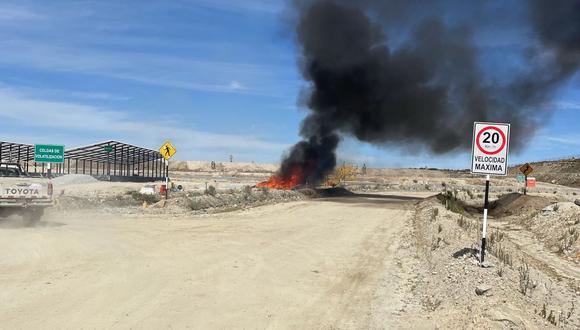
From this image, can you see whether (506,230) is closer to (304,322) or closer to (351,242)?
(351,242)

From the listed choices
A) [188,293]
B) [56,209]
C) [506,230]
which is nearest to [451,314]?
[188,293]

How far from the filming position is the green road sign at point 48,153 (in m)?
41.0

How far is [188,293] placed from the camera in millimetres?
8953

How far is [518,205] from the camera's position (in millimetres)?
33250

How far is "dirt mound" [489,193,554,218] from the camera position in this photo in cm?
3111

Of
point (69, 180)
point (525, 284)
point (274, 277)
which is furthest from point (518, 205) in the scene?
point (69, 180)

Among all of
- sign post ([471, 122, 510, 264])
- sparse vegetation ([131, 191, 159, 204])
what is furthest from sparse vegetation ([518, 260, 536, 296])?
sparse vegetation ([131, 191, 159, 204])

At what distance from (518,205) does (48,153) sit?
112 ft

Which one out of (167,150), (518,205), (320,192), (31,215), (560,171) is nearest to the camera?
(31,215)

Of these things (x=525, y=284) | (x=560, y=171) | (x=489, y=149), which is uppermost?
(x=560, y=171)

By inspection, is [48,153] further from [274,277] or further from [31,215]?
[274,277]

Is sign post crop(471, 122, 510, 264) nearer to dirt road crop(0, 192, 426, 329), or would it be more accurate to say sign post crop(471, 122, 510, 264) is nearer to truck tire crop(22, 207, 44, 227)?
dirt road crop(0, 192, 426, 329)

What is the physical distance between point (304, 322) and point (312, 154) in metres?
47.6

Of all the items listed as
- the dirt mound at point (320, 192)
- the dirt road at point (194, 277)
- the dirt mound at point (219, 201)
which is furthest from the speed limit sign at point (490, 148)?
the dirt mound at point (320, 192)
